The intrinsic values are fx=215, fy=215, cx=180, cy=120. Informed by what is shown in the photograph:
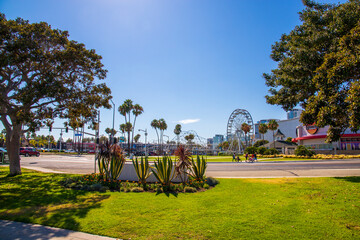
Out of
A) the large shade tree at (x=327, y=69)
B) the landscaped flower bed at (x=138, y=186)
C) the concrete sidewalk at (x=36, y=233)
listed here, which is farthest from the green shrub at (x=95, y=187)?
the large shade tree at (x=327, y=69)

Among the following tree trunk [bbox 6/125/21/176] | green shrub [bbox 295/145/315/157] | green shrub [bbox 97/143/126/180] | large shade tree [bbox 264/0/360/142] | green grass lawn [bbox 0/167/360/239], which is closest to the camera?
green grass lawn [bbox 0/167/360/239]

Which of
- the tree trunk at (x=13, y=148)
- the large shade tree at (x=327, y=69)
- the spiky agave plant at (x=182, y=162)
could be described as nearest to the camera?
the large shade tree at (x=327, y=69)

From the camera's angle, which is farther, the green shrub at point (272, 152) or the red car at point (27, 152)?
the green shrub at point (272, 152)

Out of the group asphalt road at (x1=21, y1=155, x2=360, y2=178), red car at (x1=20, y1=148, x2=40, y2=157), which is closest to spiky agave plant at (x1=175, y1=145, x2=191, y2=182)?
asphalt road at (x1=21, y1=155, x2=360, y2=178)

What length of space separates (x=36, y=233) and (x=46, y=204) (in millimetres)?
3042

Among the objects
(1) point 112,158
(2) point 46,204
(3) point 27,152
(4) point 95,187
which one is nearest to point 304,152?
(1) point 112,158

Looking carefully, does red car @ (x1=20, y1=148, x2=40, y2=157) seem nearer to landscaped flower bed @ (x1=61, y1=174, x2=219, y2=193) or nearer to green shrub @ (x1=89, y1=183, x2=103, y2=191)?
landscaped flower bed @ (x1=61, y1=174, x2=219, y2=193)

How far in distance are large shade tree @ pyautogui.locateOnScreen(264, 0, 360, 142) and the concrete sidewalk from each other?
856 cm

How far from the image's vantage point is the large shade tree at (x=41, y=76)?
1309cm

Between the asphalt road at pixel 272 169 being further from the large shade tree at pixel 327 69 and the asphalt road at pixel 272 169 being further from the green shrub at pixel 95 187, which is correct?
the green shrub at pixel 95 187

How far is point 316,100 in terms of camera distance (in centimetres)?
853

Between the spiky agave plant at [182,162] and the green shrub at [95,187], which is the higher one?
→ the spiky agave plant at [182,162]

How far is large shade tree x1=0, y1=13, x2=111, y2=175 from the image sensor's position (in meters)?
13.1

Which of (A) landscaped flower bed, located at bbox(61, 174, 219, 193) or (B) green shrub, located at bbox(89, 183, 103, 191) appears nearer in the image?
(A) landscaped flower bed, located at bbox(61, 174, 219, 193)
